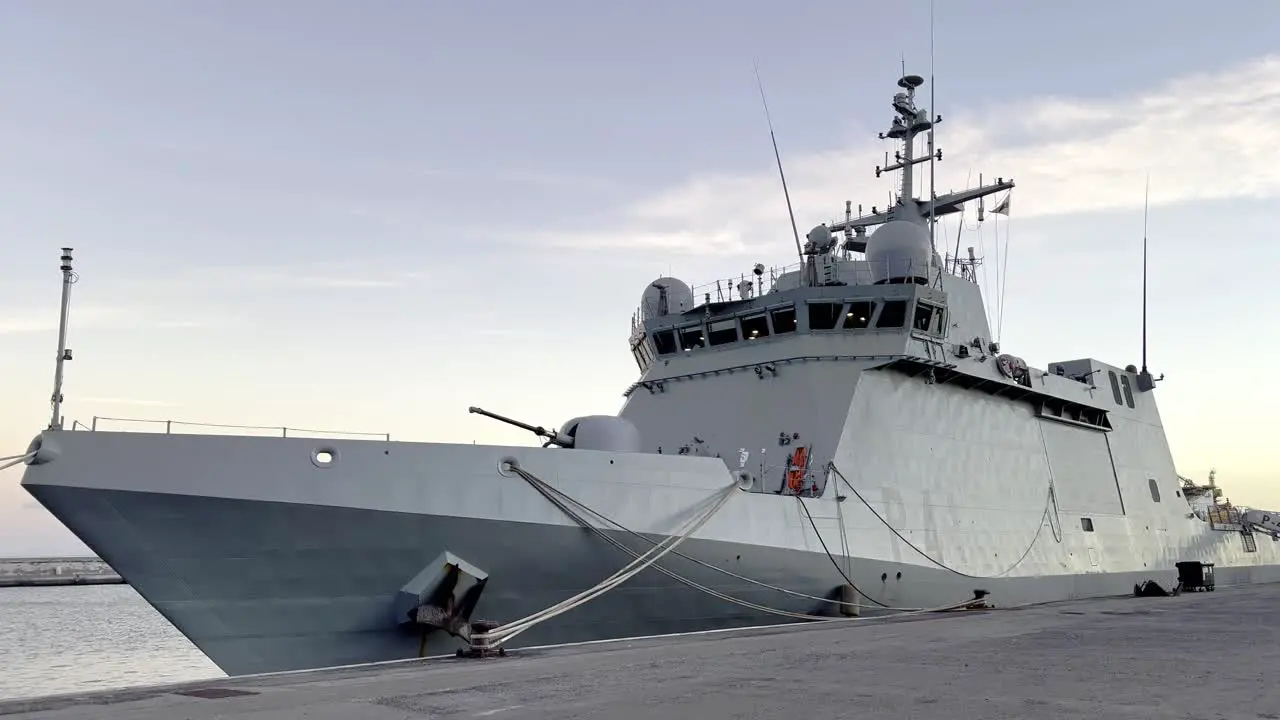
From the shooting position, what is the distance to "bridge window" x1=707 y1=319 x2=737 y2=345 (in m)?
19.2

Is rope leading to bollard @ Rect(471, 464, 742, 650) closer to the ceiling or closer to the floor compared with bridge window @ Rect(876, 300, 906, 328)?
closer to the floor

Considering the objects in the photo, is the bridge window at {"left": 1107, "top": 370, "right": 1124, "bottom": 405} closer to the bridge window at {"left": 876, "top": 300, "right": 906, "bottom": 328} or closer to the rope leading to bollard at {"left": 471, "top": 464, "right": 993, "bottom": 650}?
the bridge window at {"left": 876, "top": 300, "right": 906, "bottom": 328}

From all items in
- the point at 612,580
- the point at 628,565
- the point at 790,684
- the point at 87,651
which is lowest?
the point at 87,651

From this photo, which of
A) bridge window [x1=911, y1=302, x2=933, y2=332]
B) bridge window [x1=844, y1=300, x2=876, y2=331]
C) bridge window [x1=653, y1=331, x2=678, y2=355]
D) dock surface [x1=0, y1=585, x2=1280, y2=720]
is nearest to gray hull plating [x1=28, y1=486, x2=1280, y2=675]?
dock surface [x1=0, y1=585, x2=1280, y2=720]

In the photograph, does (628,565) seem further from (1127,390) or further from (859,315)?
(1127,390)

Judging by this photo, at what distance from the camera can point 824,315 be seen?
18344mm

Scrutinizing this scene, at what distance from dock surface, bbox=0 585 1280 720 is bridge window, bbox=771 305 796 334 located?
8043mm

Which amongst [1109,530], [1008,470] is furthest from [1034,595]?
[1109,530]

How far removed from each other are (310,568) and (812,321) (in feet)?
34.6

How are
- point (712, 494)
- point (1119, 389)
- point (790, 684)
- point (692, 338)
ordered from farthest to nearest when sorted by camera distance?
point (1119, 389) → point (692, 338) → point (712, 494) → point (790, 684)

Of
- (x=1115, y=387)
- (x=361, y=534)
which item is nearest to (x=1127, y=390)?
(x=1115, y=387)

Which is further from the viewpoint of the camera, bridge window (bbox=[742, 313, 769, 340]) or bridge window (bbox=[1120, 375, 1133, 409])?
bridge window (bbox=[1120, 375, 1133, 409])

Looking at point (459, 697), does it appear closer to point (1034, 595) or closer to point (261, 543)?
point (261, 543)

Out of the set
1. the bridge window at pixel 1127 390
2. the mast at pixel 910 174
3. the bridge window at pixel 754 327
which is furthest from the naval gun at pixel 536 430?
the bridge window at pixel 1127 390
